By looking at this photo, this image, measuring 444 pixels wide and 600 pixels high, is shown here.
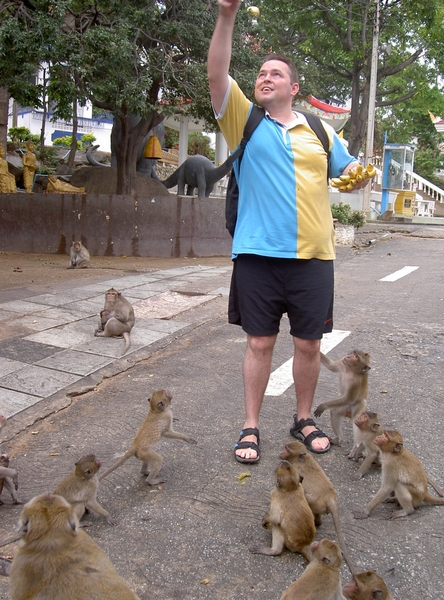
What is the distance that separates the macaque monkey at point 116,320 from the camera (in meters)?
6.64

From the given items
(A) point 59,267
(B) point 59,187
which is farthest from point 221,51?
(B) point 59,187

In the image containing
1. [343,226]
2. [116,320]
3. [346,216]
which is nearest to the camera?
[116,320]

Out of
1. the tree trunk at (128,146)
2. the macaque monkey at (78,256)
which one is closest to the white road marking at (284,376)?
the macaque monkey at (78,256)

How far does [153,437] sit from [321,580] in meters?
1.59

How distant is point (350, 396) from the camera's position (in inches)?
165

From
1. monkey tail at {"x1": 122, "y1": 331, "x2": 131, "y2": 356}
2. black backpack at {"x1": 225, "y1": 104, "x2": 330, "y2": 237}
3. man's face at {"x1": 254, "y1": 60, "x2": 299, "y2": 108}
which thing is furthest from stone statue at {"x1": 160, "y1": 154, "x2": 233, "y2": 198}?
man's face at {"x1": 254, "y1": 60, "x2": 299, "y2": 108}

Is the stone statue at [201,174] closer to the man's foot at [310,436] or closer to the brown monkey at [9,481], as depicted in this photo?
the man's foot at [310,436]

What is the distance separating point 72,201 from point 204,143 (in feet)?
86.0

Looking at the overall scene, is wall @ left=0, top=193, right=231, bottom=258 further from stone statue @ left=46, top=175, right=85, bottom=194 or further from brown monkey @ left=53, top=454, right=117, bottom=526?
brown monkey @ left=53, top=454, right=117, bottom=526

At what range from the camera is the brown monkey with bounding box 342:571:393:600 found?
91.3 inches

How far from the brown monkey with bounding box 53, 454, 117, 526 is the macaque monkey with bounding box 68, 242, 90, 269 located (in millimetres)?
9420

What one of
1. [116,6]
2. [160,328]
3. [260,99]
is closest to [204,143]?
[116,6]

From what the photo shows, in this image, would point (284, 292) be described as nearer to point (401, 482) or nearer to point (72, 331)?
point (401, 482)

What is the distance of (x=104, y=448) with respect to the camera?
4.01 m
